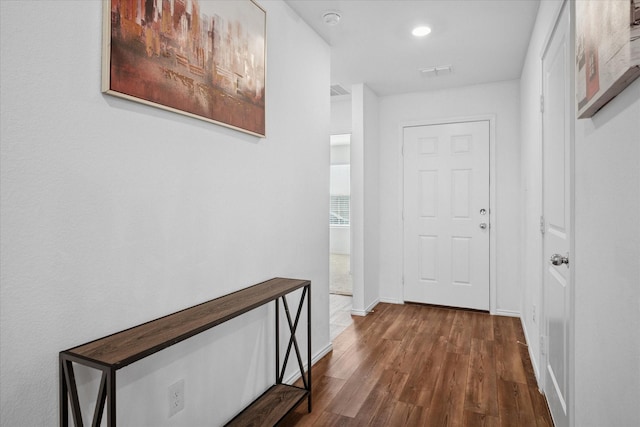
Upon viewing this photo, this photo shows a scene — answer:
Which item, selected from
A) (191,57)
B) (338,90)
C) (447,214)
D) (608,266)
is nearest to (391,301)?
(447,214)

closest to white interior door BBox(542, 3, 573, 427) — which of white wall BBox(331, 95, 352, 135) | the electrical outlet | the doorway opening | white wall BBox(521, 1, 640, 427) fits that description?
white wall BBox(521, 1, 640, 427)

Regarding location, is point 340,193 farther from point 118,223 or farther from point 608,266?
point 608,266

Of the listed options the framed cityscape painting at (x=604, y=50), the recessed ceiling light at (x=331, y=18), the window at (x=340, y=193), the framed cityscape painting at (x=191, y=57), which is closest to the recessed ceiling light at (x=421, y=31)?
the recessed ceiling light at (x=331, y=18)

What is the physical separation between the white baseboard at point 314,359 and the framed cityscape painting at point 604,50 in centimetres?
207

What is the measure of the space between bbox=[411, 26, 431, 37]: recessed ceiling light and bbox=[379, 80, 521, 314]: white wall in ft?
4.80

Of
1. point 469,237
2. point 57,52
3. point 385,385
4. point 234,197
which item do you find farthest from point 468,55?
point 57,52

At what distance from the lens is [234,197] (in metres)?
1.94

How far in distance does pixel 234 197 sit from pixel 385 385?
153cm

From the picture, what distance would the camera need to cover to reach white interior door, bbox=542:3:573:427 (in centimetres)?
168

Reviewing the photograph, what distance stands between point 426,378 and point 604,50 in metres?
2.14

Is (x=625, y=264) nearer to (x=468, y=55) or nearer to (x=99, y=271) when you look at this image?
(x=99, y=271)

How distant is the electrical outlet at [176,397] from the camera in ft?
5.16

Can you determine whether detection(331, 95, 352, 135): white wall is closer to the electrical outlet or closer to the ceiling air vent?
the ceiling air vent

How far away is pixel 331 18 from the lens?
102 inches
